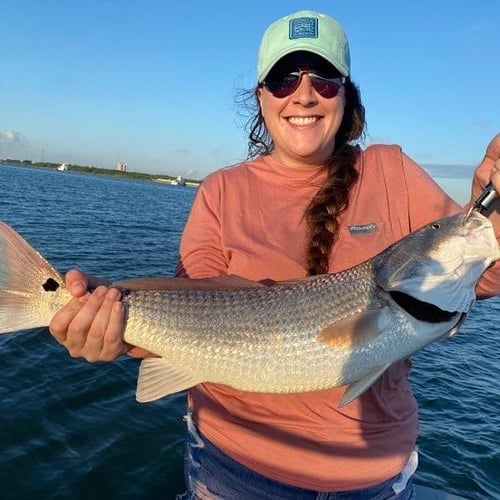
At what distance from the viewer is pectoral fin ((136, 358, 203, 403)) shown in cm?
309

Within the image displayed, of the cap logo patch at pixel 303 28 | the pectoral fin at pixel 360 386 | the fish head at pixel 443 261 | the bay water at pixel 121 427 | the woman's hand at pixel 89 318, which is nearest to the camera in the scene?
the pectoral fin at pixel 360 386

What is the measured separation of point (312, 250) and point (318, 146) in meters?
0.77

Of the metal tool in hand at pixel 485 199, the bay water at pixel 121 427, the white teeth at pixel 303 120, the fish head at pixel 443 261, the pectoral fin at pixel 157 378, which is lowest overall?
the bay water at pixel 121 427

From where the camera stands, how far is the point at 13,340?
10.2 meters

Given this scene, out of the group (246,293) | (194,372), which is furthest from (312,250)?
(194,372)

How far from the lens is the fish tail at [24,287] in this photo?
3125mm

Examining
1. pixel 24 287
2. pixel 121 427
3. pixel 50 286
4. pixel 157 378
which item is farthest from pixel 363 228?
pixel 121 427

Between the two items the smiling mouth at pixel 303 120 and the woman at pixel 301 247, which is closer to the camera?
the woman at pixel 301 247

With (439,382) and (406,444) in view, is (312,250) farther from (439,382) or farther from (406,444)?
(439,382)

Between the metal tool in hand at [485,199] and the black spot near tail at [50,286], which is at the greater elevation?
the metal tool in hand at [485,199]

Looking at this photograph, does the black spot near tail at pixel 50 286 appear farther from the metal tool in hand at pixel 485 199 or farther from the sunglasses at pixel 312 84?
the metal tool in hand at pixel 485 199

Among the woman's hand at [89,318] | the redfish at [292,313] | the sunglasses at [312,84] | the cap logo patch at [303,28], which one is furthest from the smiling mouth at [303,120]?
the woman's hand at [89,318]

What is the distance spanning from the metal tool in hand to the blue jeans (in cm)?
168

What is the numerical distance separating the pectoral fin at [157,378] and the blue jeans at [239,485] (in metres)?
0.39
